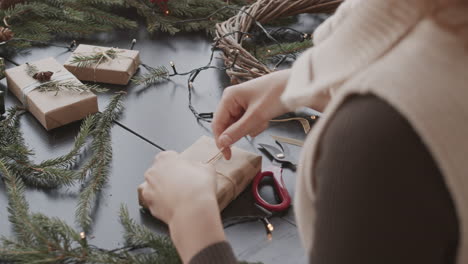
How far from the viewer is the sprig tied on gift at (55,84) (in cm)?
96

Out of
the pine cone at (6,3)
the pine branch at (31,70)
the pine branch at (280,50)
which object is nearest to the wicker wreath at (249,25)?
the pine branch at (280,50)

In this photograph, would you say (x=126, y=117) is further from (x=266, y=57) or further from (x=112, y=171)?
(x=266, y=57)

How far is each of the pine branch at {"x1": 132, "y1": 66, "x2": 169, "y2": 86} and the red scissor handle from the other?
37 centimetres

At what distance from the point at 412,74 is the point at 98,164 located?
0.58 m

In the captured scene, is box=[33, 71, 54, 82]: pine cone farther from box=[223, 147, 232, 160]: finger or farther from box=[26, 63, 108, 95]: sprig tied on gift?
box=[223, 147, 232, 160]: finger

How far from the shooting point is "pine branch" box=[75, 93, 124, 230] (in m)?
0.75

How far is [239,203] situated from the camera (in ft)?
2.59

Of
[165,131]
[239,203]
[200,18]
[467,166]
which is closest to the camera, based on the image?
[467,166]

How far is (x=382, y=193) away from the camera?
40 centimetres

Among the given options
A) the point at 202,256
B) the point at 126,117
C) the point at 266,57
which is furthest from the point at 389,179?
the point at 266,57

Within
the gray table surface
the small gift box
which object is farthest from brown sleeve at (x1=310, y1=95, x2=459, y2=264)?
the small gift box

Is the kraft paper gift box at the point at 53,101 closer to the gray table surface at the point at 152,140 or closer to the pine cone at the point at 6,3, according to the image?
the gray table surface at the point at 152,140

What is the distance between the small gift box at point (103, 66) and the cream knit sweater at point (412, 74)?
2.17ft

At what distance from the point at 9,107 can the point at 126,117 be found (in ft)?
0.77
